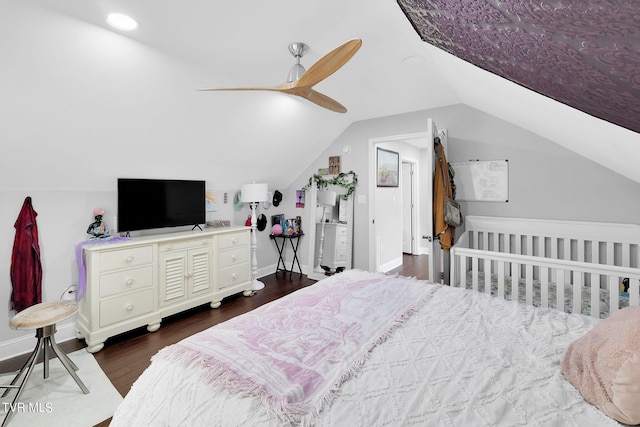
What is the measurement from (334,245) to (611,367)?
362 centimetres

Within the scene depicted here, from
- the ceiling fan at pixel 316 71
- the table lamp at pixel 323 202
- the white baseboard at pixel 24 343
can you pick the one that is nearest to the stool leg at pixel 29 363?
the white baseboard at pixel 24 343

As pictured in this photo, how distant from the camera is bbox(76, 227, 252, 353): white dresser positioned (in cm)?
258

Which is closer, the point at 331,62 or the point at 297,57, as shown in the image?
the point at 331,62

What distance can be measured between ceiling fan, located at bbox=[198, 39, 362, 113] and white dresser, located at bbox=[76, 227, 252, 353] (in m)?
1.80

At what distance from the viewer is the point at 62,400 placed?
1.94 meters

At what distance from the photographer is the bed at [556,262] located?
1.96 meters

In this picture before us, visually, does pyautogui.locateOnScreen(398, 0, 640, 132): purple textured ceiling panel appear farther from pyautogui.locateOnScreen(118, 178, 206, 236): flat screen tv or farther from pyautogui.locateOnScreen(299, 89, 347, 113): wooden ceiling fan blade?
pyautogui.locateOnScreen(118, 178, 206, 236): flat screen tv

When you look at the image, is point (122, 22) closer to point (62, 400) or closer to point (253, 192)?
point (253, 192)

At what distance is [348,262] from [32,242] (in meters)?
3.50

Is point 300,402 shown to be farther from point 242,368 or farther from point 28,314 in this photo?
point 28,314

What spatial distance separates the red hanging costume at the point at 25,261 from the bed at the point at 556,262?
145 inches

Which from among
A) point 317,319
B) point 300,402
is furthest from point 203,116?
Result: point 300,402

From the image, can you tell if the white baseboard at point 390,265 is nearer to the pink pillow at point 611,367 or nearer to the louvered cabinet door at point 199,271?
the louvered cabinet door at point 199,271

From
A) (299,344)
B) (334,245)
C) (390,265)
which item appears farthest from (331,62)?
(390,265)
